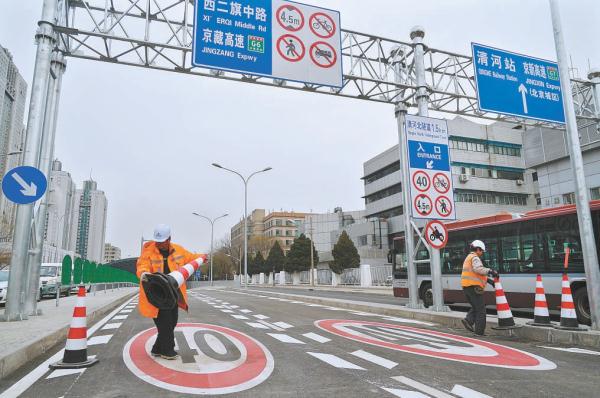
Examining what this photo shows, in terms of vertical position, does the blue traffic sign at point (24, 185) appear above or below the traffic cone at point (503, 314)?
above

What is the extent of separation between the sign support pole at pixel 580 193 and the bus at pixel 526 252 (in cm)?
251

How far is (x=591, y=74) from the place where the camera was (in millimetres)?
17141

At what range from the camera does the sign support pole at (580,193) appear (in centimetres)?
788

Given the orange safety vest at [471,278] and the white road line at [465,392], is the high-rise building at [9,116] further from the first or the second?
the white road line at [465,392]

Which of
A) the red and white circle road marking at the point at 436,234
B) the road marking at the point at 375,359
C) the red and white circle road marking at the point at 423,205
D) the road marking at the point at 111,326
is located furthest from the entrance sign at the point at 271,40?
the road marking at the point at 375,359

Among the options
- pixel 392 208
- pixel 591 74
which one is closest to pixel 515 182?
pixel 392 208

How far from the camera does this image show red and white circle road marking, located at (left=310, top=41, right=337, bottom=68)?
1304 cm

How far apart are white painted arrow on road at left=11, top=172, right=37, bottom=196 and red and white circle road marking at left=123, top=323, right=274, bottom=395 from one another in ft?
11.2

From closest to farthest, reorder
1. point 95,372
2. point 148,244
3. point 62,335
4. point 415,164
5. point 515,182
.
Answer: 1. point 95,372
2. point 148,244
3. point 62,335
4. point 415,164
5. point 515,182

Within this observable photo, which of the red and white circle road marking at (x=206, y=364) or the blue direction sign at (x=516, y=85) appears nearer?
the red and white circle road marking at (x=206, y=364)

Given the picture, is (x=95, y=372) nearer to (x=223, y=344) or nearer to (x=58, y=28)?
(x=223, y=344)

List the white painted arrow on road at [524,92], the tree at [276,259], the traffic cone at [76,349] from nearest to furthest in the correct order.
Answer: the traffic cone at [76,349], the white painted arrow on road at [524,92], the tree at [276,259]

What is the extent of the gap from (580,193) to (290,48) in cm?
819

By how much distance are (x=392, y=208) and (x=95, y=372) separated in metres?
57.3
